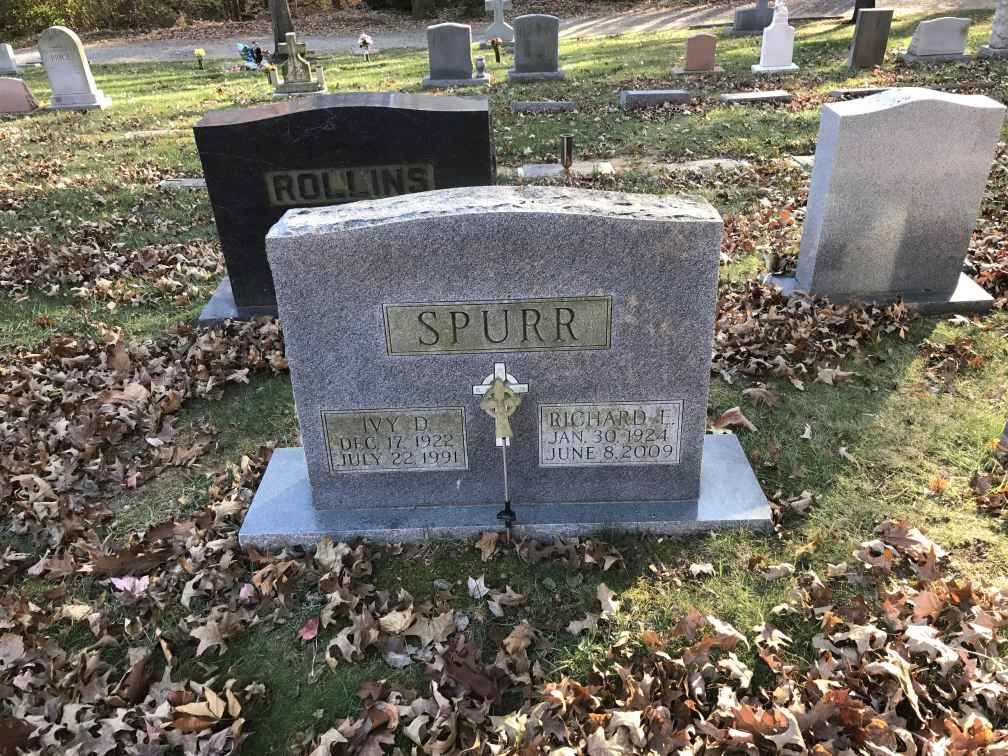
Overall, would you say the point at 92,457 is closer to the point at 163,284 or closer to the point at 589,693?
the point at 163,284

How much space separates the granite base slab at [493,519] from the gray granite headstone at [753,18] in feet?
65.1

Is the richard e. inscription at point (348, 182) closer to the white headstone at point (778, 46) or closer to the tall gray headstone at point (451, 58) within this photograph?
the tall gray headstone at point (451, 58)

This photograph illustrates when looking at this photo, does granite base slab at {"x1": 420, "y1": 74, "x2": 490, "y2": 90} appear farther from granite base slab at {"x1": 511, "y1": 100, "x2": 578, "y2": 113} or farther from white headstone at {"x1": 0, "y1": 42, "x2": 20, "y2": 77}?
white headstone at {"x1": 0, "y1": 42, "x2": 20, "y2": 77}

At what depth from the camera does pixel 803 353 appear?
5168 mm

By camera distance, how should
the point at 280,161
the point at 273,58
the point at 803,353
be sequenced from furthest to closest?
the point at 273,58, the point at 280,161, the point at 803,353

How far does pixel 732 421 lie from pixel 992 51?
585 inches

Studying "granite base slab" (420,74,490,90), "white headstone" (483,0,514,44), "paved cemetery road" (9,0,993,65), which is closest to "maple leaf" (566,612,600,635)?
"granite base slab" (420,74,490,90)

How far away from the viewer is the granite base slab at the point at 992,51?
14516 mm

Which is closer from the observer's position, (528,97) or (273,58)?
(528,97)

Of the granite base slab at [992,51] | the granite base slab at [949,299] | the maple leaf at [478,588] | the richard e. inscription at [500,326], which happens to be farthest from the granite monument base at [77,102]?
the granite base slab at [992,51]

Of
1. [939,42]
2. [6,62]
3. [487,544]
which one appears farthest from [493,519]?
[6,62]

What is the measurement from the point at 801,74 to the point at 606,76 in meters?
4.06

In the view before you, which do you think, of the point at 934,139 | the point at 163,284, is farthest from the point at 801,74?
the point at 163,284

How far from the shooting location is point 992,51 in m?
14.6
